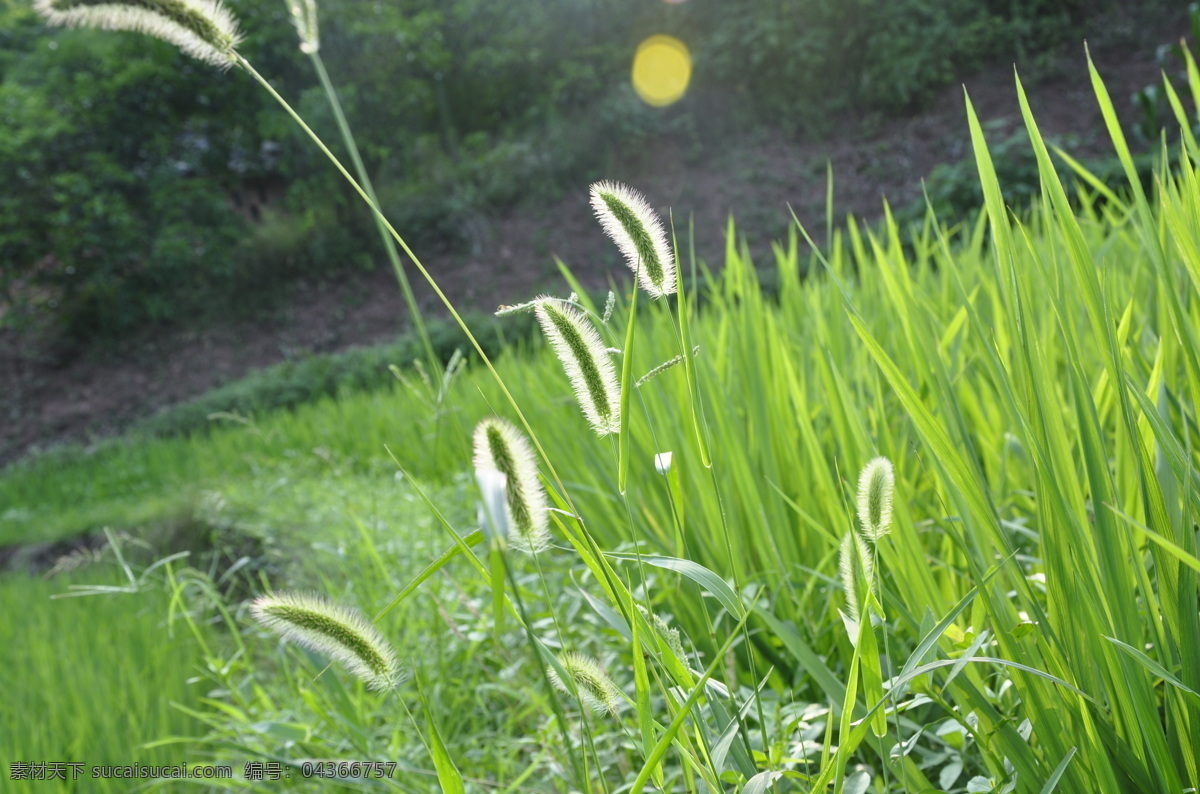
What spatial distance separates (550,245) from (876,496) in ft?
35.5

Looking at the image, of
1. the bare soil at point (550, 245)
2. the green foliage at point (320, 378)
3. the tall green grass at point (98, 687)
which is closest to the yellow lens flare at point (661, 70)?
the bare soil at point (550, 245)

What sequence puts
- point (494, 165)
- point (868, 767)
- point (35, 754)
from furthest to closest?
point (494, 165)
point (35, 754)
point (868, 767)

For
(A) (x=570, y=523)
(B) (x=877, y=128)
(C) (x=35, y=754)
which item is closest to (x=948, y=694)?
(A) (x=570, y=523)

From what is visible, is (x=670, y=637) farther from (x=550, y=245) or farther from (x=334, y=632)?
(x=550, y=245)

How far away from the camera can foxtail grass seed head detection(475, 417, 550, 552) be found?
18.8 inches

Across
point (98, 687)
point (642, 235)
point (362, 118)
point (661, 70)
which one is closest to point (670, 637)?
point (642, 235)

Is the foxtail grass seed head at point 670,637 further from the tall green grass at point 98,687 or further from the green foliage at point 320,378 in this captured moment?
the green foliage at point 320,378

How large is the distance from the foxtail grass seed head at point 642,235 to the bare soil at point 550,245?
844 centimetres

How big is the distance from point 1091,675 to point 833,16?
12.1 meters

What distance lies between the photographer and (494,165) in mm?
12383

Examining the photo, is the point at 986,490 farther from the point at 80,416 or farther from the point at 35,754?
the point at 80,416

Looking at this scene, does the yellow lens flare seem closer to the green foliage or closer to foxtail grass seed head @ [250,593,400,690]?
the green foliage

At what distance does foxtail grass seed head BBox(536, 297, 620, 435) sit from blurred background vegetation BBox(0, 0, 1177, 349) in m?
11.4

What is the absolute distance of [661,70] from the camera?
12422 mm
